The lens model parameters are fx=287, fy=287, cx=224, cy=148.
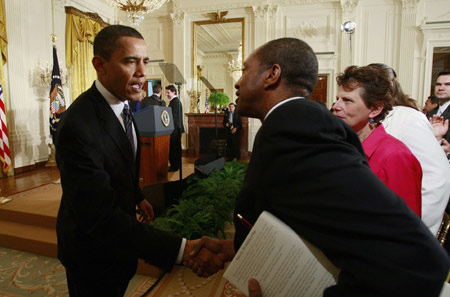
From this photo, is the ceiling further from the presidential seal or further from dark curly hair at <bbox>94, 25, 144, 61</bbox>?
dark curly hair at <bbox>94, 25, 144, 61</bbox>

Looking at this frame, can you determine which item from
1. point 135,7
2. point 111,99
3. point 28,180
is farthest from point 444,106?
point 28,180

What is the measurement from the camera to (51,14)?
669 cm

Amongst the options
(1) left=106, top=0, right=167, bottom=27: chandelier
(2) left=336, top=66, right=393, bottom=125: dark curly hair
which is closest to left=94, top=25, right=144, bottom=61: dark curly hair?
(2) left=336, top=66, right=393, bottom=125: dark curly hair

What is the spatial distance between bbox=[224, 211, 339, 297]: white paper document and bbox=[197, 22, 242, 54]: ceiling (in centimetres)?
814

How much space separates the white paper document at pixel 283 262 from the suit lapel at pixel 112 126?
2.35ft

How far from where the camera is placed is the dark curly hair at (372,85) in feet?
4.63

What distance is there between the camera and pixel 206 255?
1299 millimetres

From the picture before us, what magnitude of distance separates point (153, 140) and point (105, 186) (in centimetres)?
335

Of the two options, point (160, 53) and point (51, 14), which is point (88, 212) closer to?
point (51, 14)

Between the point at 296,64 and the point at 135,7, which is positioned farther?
the point at 135,7

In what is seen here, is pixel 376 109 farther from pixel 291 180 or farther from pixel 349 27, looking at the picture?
pixel 349 27

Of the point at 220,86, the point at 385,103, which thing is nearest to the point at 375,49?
the point at 220,86

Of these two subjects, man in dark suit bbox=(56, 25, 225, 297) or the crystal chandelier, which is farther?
the crystal chandelier

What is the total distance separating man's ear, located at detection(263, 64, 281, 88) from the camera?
0.91 m
